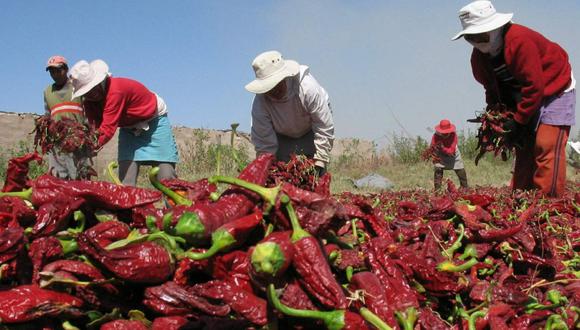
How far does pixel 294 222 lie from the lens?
1.76m

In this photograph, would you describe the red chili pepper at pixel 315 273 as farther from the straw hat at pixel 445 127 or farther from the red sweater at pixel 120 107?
the straw hat at pixel 445 127

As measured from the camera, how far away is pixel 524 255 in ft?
7.56

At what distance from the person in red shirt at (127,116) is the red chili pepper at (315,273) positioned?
17.0ft

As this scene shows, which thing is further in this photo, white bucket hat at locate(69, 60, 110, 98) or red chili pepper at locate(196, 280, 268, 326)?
→ white bucket hat at locate(69, 60, 110, 98)

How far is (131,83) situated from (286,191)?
17.4ft

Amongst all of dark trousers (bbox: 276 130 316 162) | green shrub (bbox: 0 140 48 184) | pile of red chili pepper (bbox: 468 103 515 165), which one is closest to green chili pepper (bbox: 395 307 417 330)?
pile of red chili pepper (bbox: 468 103 515 165)

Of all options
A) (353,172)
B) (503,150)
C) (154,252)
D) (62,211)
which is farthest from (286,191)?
(353,172)

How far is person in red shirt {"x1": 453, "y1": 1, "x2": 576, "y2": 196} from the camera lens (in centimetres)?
576

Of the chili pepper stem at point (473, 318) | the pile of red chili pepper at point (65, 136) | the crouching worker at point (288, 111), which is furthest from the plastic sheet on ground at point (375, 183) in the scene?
the chili pepper stem at point (473, 318)

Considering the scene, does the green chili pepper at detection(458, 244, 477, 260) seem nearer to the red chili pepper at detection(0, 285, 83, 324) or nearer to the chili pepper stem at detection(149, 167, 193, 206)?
the chili pepper stem at detection(149, 167, 193, 206)

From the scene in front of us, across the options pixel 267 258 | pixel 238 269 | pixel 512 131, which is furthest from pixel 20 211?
pixel 512 131

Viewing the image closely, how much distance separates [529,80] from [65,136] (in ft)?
15.9

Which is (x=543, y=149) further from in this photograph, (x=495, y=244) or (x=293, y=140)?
(x=495, y=244)

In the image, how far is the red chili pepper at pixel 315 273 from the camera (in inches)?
66.6
